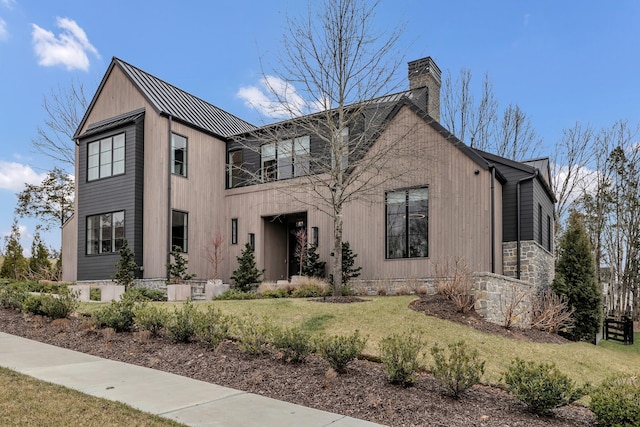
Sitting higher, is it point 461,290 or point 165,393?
point 461,290

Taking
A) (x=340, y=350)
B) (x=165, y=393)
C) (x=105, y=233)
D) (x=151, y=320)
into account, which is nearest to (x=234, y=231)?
(x=105, y=233)

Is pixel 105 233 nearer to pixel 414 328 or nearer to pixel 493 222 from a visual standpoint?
pixel 414 328

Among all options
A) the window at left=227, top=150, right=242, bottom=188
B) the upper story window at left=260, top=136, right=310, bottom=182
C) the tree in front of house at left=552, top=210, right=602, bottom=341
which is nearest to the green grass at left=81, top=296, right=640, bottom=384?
the tree in front of house at left=552, top=210, right=602, bottom=341

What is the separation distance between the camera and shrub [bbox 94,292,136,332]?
27.5ft

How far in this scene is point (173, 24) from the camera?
571 inches

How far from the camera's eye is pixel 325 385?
5555 mm

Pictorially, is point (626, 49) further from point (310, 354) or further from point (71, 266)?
point (71, 266)

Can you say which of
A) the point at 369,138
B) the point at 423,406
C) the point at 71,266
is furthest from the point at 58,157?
the point at 423,406

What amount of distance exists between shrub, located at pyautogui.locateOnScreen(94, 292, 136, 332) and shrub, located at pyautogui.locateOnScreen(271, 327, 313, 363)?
3.36 m

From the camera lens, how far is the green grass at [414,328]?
27.7 ft

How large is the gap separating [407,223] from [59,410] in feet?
36.7

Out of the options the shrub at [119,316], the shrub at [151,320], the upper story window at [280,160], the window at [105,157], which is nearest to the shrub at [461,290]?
the shrub at [151,320]

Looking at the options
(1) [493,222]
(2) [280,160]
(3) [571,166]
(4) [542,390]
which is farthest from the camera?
(3) [571,166]

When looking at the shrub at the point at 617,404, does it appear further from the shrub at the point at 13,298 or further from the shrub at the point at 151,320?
the shrub at the point at 13,298
